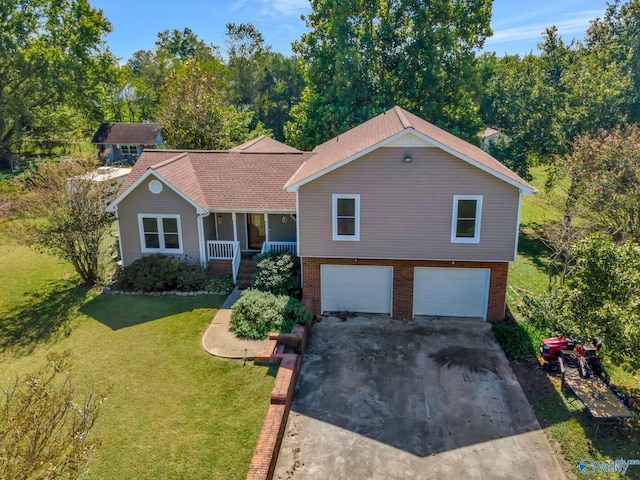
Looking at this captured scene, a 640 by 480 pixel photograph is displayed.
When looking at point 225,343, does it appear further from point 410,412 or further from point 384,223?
point 384,223

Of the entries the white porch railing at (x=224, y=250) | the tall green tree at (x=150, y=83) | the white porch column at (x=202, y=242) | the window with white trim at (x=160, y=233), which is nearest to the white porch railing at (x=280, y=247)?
the white porch railing at (x=224, y=250)

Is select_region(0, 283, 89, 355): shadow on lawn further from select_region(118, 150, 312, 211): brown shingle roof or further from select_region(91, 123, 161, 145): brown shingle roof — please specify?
select_region(91, 123, 161, 145): brown shingle roof

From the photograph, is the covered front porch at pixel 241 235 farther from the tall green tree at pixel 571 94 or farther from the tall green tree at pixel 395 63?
the tall green tree at pixel 571 94

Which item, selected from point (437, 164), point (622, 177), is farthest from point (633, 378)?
point (622, 177)

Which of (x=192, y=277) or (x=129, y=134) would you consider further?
(x=129, y=134)

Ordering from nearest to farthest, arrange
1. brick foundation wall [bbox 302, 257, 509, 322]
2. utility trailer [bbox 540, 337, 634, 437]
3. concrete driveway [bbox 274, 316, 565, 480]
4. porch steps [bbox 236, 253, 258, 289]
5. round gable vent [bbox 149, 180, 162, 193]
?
1. concrete driveway [bbox 274, 316, 565, 480]
2. utility trailer [bbox 540, 337, 634, 437]
3. brick foundation wall [bbox 302, 257, 509, 322]
4. round gable vent [bbox 149, 180, 162, 193]
5. porch steps [bbox 236, 253, 258, 289]

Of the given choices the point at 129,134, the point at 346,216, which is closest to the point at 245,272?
the point at 346,216

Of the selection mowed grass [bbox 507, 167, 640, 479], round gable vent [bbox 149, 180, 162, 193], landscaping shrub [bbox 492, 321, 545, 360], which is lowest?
mowed grass [bbox 507, 167, 640, 479]

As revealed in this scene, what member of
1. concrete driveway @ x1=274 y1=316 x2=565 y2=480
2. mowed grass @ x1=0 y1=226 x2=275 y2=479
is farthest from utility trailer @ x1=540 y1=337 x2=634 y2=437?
mowed grass @ x1=0 y1=226 x2=275 y2=479
